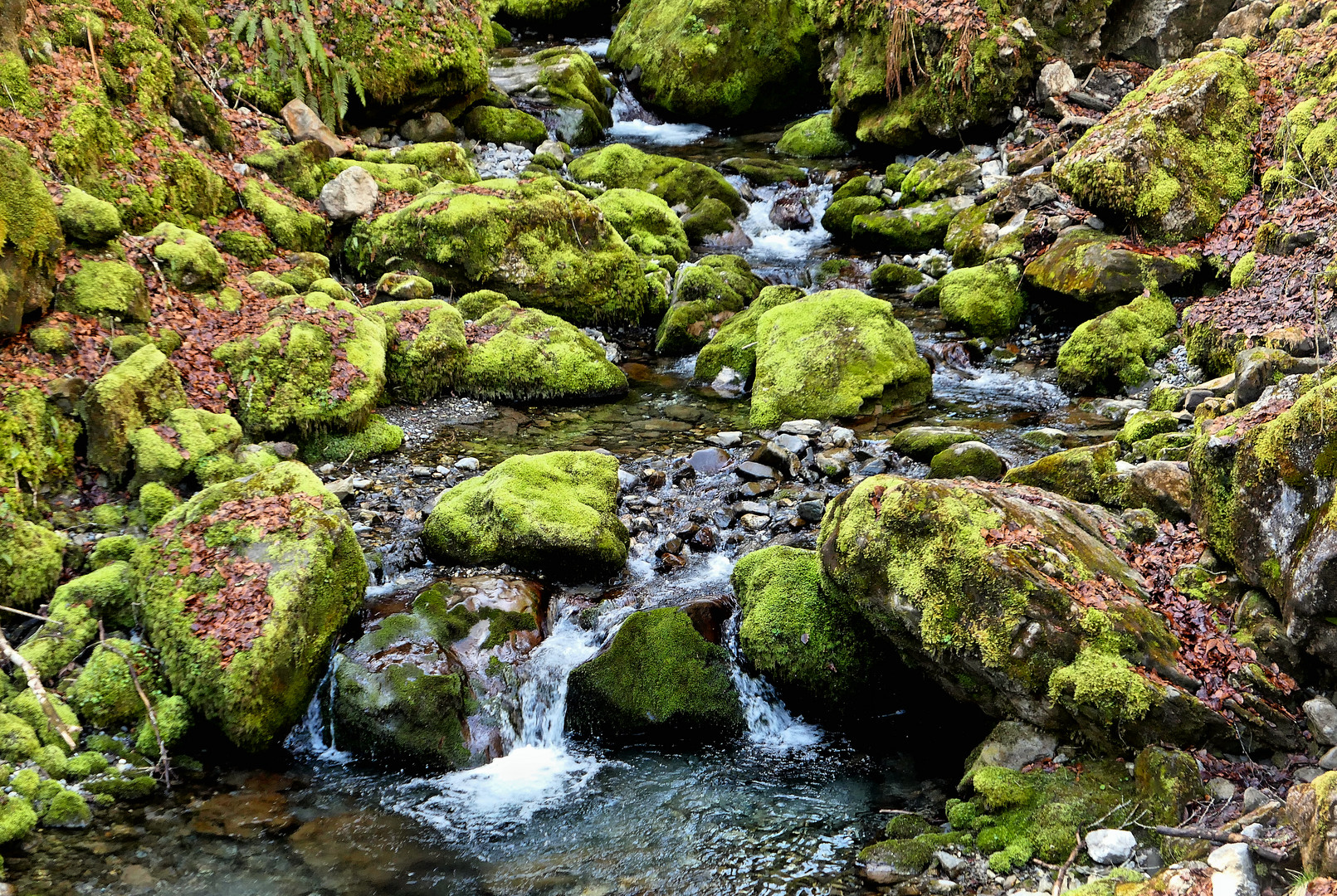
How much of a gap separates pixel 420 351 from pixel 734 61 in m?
14.5

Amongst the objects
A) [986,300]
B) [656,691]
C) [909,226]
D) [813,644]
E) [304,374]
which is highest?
[909,226]

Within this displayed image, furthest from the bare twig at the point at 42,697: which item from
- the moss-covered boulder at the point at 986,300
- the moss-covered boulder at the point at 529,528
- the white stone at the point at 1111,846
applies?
the moss-covered boulder at the point at 986,300

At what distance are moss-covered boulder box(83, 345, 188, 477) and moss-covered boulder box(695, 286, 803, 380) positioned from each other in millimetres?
6523

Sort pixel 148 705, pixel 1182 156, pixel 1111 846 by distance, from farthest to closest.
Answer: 1. pixel 1182 156
2. pixel 148 705
3. pixel 1111 846

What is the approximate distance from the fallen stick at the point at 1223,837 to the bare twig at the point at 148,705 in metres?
5.95

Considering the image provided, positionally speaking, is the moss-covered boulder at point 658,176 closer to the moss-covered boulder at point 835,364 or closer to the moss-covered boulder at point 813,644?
the moss-covered boulder at point 835,364

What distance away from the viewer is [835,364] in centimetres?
1080

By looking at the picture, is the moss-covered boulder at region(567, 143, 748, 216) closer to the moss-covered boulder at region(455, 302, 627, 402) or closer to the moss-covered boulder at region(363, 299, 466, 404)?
the moss-covered boulder at region(455, 302, 627, 402)

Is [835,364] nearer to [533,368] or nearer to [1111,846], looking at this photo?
[533,368]

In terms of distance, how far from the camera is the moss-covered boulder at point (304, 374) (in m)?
9.38

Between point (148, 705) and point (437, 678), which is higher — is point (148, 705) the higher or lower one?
the higher one

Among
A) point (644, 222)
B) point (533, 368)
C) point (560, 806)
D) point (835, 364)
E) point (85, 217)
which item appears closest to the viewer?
point (560, 806)

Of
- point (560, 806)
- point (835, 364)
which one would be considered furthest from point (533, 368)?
point (560, 806)

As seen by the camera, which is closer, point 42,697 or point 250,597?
point 42,697
